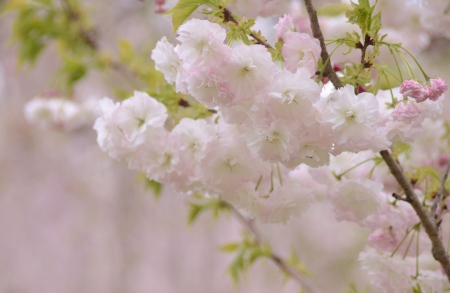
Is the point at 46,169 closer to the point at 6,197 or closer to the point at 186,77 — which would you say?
the point at 6,197

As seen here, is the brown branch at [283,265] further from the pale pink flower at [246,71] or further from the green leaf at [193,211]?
the pale pink flower at [246,71]

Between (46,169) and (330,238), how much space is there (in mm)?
1786

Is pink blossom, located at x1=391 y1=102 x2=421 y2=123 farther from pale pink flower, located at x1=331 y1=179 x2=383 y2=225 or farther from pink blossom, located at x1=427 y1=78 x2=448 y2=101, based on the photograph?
pale pink flower, located at x1=331 y1=179 x2=383 y2=225

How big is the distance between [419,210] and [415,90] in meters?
0.20

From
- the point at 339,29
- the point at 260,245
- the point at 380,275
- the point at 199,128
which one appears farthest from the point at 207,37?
the point at 260,245

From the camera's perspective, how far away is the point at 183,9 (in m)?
0.55

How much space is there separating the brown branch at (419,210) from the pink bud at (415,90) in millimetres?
112

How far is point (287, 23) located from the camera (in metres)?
0.56

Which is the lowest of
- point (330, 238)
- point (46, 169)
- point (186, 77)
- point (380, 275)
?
point (46, 169)

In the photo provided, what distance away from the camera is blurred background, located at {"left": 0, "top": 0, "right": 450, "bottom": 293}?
267cm

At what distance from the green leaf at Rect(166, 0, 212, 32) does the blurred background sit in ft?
6.83

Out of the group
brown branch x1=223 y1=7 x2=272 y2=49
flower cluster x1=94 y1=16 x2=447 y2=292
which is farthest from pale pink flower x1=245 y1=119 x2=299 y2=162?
brown branch x1=223 y1=7 x2=272 y2=49

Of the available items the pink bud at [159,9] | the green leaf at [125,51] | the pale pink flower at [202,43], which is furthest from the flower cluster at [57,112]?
the pale pink flower at [202,43]

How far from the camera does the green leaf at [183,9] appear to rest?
54cm
